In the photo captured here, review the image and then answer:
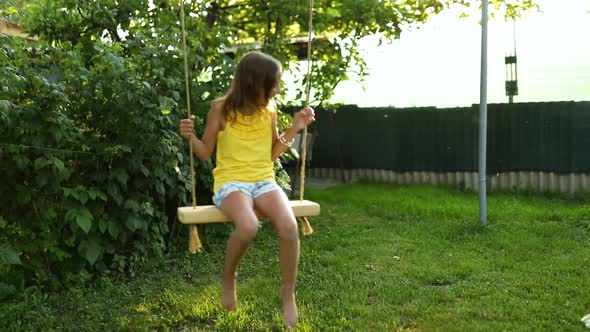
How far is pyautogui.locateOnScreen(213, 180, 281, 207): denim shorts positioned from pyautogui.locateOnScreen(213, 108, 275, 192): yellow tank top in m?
0.03

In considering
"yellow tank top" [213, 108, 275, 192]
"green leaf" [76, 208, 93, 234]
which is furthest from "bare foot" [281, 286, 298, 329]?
"green leaf" [76, 208, 93, 234]

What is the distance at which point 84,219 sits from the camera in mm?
4414

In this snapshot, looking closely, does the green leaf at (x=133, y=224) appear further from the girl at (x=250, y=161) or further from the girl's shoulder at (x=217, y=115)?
the girl's shoulder at (x=217, y=115)

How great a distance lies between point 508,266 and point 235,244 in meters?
2.68

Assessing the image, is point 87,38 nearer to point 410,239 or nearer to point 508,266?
point 410,239

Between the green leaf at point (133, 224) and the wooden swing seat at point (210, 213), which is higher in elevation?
the wooden swing seat at point (210, 213)

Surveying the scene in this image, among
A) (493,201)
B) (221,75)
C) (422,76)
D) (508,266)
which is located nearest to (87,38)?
(221,75)

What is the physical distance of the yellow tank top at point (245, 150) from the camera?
3668 mm

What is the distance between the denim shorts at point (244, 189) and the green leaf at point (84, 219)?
123cm

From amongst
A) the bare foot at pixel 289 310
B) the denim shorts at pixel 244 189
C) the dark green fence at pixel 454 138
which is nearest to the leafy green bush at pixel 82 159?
the denim shorts at pixel 244 189

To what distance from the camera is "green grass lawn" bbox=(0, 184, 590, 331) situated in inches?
158

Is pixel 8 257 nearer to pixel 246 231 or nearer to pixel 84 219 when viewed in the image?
pixel 84 219

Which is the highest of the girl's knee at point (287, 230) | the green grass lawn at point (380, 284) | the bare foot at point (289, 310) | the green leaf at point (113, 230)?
the girl's knee at point (287, 230)

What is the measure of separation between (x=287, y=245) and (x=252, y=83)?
3.06ft
